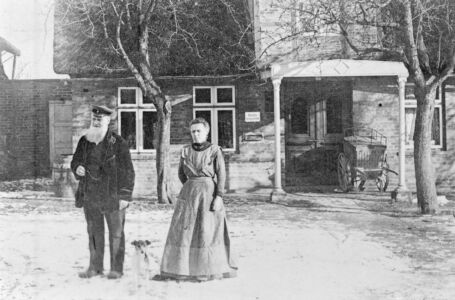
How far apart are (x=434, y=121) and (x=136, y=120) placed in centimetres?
806

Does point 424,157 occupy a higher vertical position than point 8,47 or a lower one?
lower

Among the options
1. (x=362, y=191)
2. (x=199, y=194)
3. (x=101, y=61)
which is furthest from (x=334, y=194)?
(x=199, y=194)

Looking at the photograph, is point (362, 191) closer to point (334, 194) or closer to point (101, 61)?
point (334, 194)

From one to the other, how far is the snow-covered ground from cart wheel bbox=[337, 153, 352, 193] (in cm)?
290

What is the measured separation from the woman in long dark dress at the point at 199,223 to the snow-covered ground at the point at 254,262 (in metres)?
0.14

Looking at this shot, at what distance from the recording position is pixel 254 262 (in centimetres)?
633

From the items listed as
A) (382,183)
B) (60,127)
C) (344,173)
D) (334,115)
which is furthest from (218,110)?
(60,127)

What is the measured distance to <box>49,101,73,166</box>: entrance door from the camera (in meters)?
18.6

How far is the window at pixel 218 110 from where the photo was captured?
1376cm

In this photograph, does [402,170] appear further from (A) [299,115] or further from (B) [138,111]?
(B) [138,111]

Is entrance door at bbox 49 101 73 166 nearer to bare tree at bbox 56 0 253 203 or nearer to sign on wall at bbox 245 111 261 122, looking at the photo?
bare tree at bbox 56 0 253 203

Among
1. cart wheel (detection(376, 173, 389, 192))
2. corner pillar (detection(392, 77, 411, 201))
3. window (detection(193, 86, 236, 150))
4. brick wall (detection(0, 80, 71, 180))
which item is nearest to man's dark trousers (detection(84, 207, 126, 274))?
corner pillar (detection(392, 77, 411, 201))

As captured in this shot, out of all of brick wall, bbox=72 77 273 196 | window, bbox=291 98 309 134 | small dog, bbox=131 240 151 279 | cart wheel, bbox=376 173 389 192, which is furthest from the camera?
window, bbox=291 98 309 134

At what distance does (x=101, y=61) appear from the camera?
13242mm
